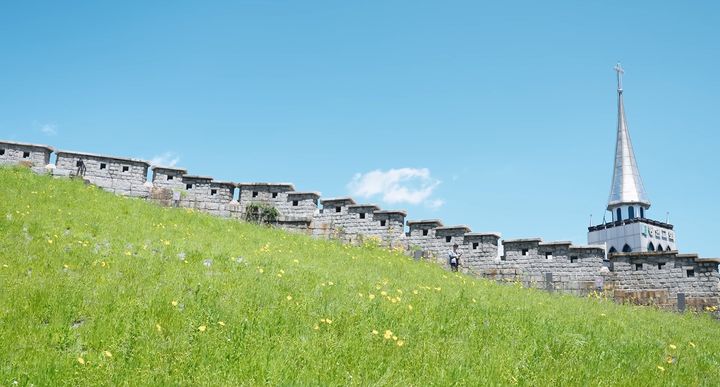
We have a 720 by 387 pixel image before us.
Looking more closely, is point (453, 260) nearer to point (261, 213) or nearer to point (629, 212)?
point (261, 213)

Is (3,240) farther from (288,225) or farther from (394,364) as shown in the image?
(288,225)

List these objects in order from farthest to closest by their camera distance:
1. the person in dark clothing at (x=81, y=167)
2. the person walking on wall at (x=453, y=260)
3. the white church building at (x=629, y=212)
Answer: the white church building at (x=629, y=212) < the person in dark clothing at (x=81, y=167) < the person walking on wall at (x=453, y=260)

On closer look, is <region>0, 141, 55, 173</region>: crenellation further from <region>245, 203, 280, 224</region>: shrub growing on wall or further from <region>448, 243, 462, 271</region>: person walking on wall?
<region>448, 243, 462, 271</region>: person walking on wall

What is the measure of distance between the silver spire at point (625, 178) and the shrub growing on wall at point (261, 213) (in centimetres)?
6285

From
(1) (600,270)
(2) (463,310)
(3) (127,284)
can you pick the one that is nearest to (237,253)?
(3) (127,284)

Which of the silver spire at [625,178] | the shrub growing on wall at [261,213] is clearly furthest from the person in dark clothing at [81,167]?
the silver spire at [625,178]

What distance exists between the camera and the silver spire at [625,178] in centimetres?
7569

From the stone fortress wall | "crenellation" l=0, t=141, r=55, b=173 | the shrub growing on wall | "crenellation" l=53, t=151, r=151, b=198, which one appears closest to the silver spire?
the stone fortress wall

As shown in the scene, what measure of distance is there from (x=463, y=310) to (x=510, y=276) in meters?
13.5

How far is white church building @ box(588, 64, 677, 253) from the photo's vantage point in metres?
75.4

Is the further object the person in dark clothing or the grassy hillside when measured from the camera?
the person in dark clothing

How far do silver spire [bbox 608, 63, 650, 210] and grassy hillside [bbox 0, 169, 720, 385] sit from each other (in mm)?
68128

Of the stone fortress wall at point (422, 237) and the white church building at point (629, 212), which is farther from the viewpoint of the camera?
the white church building at point (629, 212)

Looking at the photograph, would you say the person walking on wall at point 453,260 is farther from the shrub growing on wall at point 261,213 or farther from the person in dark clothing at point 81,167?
the person in dark clothing at point 81,167
